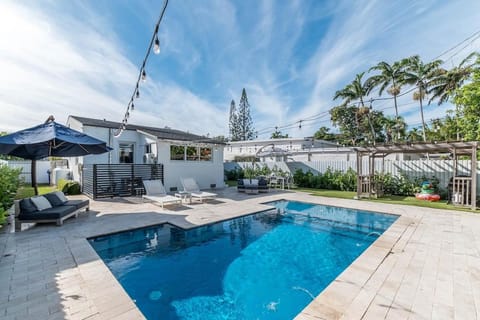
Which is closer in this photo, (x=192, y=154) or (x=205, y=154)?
(x=192, y=154)

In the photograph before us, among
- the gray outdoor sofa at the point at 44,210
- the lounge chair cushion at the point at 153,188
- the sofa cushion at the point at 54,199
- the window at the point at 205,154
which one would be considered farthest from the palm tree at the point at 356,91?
the sofa cushion at the point at 54,199

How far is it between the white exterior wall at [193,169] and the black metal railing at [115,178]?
2.01ft

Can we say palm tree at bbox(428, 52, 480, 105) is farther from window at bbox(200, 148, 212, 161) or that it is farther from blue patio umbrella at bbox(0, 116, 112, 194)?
blue patio umbrella at bbox(0, 116, 112, 194)

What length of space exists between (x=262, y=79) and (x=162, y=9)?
1418cm

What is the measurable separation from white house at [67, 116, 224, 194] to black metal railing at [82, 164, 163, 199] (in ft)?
3.24

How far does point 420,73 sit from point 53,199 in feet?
91.0

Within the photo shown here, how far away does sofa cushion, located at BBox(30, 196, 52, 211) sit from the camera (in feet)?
21.6

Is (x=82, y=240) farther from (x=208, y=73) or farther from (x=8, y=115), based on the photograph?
(x=8, y=115)

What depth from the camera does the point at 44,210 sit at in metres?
6.70

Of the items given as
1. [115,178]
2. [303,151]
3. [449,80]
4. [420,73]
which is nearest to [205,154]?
→ [115,178]

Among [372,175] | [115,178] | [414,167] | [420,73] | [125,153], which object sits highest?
[420,73]

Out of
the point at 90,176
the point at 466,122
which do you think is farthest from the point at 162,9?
the point at 466,122

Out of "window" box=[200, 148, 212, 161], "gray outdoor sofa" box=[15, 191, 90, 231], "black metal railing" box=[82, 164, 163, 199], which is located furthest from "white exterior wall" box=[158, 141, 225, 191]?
"gray outdoor sofa" box=[15, 191, 90, 231]

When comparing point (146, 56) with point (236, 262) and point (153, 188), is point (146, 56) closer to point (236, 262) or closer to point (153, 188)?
point (236, 262)
